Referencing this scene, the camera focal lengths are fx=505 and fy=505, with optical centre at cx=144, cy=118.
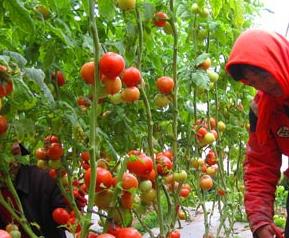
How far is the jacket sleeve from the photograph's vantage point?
78.3 inches

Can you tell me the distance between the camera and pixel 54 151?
1.54 metres

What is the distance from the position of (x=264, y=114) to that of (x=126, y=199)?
0.83 metres

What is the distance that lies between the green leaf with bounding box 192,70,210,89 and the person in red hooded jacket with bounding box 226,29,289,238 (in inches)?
5.1

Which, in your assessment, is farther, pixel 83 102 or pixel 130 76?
pixel 83 102

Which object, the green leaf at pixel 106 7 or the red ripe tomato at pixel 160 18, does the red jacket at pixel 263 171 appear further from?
the green leaf at pixel 106 7

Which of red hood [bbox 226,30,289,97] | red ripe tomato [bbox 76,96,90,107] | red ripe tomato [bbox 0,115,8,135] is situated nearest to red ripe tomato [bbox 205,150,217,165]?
red hood [bbox 226,30,289,97]

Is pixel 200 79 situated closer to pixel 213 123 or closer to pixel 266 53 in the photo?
pixel 266 53

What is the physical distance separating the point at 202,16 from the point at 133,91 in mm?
963

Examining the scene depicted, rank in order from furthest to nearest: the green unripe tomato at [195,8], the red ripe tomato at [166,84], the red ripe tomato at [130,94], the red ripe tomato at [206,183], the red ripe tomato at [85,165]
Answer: the red ripe tomato at [206,183], the green unripe tomato at [195,8], the red ripe tomato at [166,84], the red ripe tomato at [85,165], the red ripe tomato at [130,94]

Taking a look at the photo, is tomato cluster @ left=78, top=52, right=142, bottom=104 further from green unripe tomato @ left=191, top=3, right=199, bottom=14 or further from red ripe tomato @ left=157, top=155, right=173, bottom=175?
green unripe tomato @ left=191, top=3, right=199, bottom=14

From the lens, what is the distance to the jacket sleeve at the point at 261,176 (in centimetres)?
199

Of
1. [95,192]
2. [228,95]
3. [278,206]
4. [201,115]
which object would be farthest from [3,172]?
[278,206]

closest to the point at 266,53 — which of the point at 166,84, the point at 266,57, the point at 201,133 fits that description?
the point at 266,57

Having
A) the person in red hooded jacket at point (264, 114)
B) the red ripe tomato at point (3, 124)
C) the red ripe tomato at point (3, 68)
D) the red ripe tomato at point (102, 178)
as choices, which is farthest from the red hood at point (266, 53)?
the red ripe tomato at point (3, 68)
